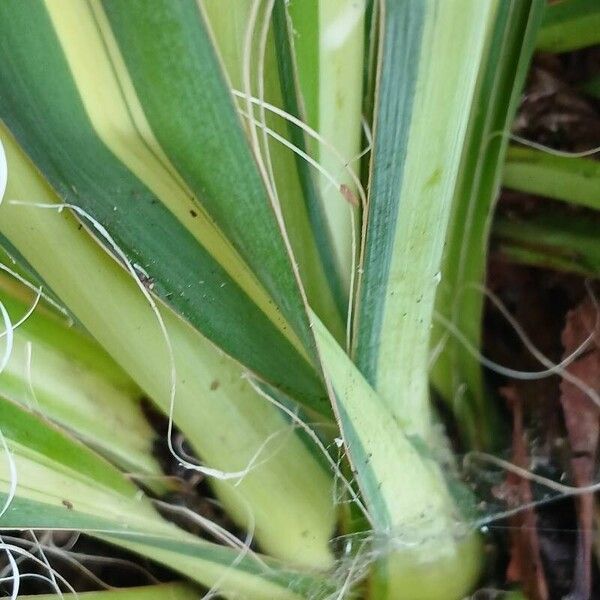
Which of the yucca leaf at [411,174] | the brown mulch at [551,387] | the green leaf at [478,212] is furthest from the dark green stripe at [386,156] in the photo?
the brown mulch at [551,387]

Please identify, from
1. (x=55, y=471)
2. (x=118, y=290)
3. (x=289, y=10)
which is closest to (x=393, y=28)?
(x=289, y=10)

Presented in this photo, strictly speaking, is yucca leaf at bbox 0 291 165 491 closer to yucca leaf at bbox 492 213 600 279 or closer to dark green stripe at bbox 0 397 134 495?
dark green stripe at bbox 0 397 134 495

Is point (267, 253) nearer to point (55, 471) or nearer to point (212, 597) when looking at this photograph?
point (55, 471)

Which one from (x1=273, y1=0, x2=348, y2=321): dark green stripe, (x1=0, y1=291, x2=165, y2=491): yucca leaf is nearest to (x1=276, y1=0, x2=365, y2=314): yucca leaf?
(x1=273, y1=0, x2=348, y2=321): dark green stripe

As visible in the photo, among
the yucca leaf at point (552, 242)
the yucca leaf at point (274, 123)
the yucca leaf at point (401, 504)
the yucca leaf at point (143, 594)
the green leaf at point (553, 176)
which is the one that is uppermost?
the yucca leaf at point (274, 123)

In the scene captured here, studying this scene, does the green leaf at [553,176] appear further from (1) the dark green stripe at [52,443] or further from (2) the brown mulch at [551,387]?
(1) the dark green stripe at [52,443]

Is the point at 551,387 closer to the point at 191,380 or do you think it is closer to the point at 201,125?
the point at 191,380
